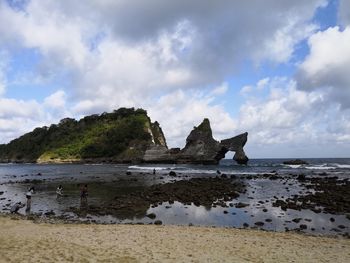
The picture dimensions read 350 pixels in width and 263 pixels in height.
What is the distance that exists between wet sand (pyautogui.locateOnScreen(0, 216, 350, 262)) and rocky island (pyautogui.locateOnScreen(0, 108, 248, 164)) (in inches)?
3861

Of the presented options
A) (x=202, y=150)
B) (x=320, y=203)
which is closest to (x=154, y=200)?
(x=320, y=203)

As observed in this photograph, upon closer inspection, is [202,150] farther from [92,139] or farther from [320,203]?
[320,203]

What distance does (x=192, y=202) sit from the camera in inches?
1351

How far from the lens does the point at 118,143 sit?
506 ft

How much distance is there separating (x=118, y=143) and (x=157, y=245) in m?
139

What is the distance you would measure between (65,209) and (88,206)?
197cm

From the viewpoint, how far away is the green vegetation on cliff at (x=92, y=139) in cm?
15138

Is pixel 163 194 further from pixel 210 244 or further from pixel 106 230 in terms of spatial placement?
pixel 210 244

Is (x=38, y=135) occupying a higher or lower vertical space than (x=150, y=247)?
higher

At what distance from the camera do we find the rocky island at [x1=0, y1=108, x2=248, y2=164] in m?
121

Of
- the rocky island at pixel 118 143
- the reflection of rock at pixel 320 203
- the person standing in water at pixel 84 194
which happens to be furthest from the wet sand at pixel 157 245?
the rocky island at pixel 118 143

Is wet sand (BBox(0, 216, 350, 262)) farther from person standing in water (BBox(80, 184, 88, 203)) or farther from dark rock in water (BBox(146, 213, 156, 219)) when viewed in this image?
person standing in water (BBox(80, 184, 88, 203))

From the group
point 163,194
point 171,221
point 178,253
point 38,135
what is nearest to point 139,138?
point 38,135

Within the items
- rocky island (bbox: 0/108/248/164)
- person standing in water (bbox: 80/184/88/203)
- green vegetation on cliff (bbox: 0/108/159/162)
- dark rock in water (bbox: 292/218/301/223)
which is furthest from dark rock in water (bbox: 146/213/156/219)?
green vegetation on cliff (bbox: 0/108/159/162)
